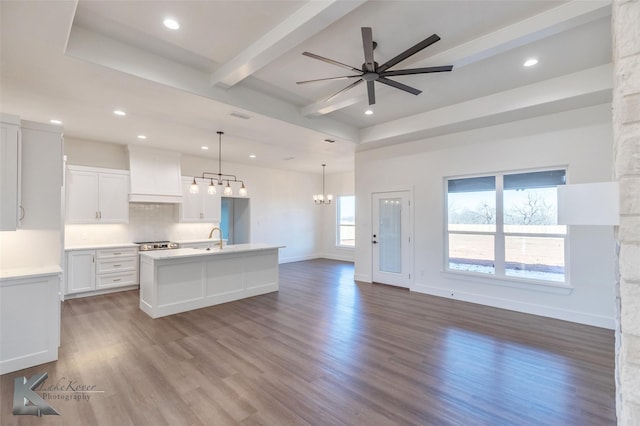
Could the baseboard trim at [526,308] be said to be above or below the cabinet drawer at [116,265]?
below

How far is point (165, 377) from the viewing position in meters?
2.75

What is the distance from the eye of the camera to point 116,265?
229 inches

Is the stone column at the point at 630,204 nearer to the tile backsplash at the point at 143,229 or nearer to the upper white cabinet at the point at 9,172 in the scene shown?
the upper white cabinet at the point at 9,172

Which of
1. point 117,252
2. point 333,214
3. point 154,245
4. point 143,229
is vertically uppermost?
point 333,214

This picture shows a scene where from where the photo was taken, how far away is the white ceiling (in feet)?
8.70

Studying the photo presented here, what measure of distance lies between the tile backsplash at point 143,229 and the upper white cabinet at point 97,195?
0.39 m

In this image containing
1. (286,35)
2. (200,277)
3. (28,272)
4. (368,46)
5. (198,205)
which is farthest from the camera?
(198,205)

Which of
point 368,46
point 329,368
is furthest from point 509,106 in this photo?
point 329,368

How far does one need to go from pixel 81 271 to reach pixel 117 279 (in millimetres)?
603

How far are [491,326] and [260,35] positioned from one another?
4.62 m

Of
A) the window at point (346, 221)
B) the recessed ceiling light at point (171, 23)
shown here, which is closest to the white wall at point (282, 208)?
the window at point (346, 221)

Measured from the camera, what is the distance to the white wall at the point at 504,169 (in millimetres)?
4043

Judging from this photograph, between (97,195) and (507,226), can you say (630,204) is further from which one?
(97,195)

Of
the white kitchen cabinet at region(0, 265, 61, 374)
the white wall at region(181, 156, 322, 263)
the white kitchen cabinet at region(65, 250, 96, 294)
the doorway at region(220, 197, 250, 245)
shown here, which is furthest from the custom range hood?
the white kitchen cabinet at region(0, 265, 61, 374)
